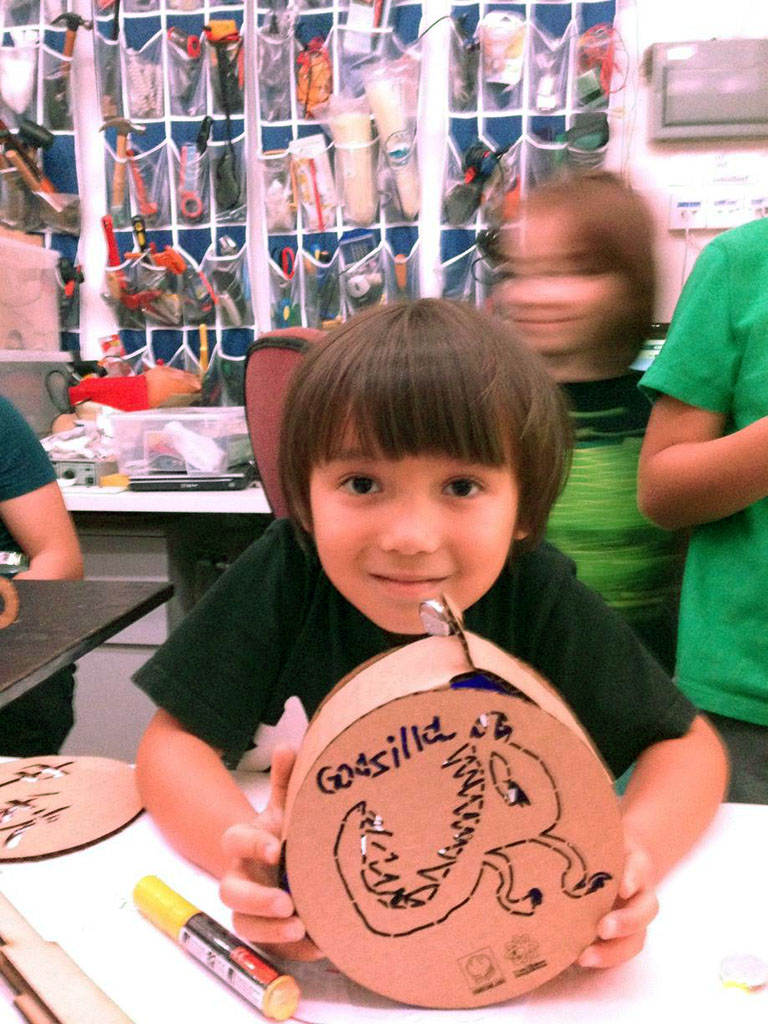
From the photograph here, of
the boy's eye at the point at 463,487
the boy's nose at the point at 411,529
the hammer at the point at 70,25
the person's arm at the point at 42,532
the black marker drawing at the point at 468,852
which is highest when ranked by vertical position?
the hammer at the point at 70,25

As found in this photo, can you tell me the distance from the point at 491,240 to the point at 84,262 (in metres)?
1.19

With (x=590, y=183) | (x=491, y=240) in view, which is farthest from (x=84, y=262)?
(x=590, y=183)

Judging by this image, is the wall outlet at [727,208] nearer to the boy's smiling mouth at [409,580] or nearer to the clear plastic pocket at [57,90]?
the clear plastic pocket at [57,90]

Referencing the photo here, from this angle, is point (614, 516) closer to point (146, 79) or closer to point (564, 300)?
point (564, 300)

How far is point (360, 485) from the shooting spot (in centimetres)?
56

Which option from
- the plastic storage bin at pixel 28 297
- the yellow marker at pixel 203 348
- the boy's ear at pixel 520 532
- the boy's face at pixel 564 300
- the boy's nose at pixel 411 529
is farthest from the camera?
the yellow marker at pixel 203 348

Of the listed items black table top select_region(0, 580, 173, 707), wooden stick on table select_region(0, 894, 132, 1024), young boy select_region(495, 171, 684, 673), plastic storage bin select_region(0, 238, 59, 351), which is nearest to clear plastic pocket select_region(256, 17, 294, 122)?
plastic storage bin select_region(0, 238, 59, 351)

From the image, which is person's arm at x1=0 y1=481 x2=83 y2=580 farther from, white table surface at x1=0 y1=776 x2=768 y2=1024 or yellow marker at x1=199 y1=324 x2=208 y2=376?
yellow marker at x1=199 y1=324 x2=208 y2=376

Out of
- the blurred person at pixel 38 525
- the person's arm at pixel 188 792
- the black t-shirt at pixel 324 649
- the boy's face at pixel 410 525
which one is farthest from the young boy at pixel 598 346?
the blurred person at pixel 38 525

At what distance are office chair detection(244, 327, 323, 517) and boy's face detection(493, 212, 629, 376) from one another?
0.35 metres

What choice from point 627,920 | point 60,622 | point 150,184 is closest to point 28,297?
point 150,184

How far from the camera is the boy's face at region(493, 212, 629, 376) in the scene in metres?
0.90

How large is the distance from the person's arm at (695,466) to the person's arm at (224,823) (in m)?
0.52

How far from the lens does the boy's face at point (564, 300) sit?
90 cm
